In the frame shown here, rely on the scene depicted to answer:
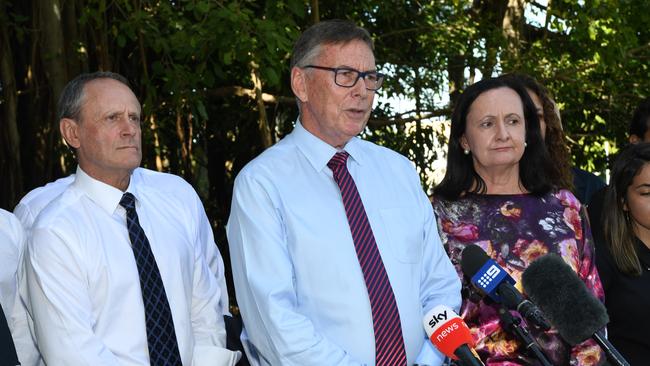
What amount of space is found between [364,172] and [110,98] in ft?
3.07

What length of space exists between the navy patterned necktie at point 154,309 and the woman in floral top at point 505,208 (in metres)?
1.06

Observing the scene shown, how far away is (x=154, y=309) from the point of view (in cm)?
319

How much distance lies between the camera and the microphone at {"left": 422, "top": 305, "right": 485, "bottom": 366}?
2.46m

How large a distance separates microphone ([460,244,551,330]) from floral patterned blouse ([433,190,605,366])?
73 cm

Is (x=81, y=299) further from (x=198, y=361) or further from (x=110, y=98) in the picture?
(x=110, y=98)

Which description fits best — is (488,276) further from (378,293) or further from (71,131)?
(71,131)

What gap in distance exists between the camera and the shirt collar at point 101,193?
3318 millimetres

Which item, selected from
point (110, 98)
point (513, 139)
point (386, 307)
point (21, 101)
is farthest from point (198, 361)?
point (21, 101)

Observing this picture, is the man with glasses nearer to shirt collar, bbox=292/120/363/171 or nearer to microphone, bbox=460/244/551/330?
shirt collar, bbox=292/120/363/171

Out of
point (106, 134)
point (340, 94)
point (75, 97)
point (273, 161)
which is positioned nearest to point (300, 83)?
point (340, 94)

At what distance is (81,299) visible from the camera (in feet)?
10.0

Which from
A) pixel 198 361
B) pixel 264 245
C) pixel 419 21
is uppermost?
pixel 419 21

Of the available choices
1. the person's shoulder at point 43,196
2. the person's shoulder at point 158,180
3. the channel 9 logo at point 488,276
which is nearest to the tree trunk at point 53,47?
the person's shoulder at point 43,196

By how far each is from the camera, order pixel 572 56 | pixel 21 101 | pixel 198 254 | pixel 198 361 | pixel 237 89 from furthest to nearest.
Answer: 1. pixel 572 56
2. pixel 237 89
3. pixel 21 101
4. pixel 198 254
5. pixel 198 361
